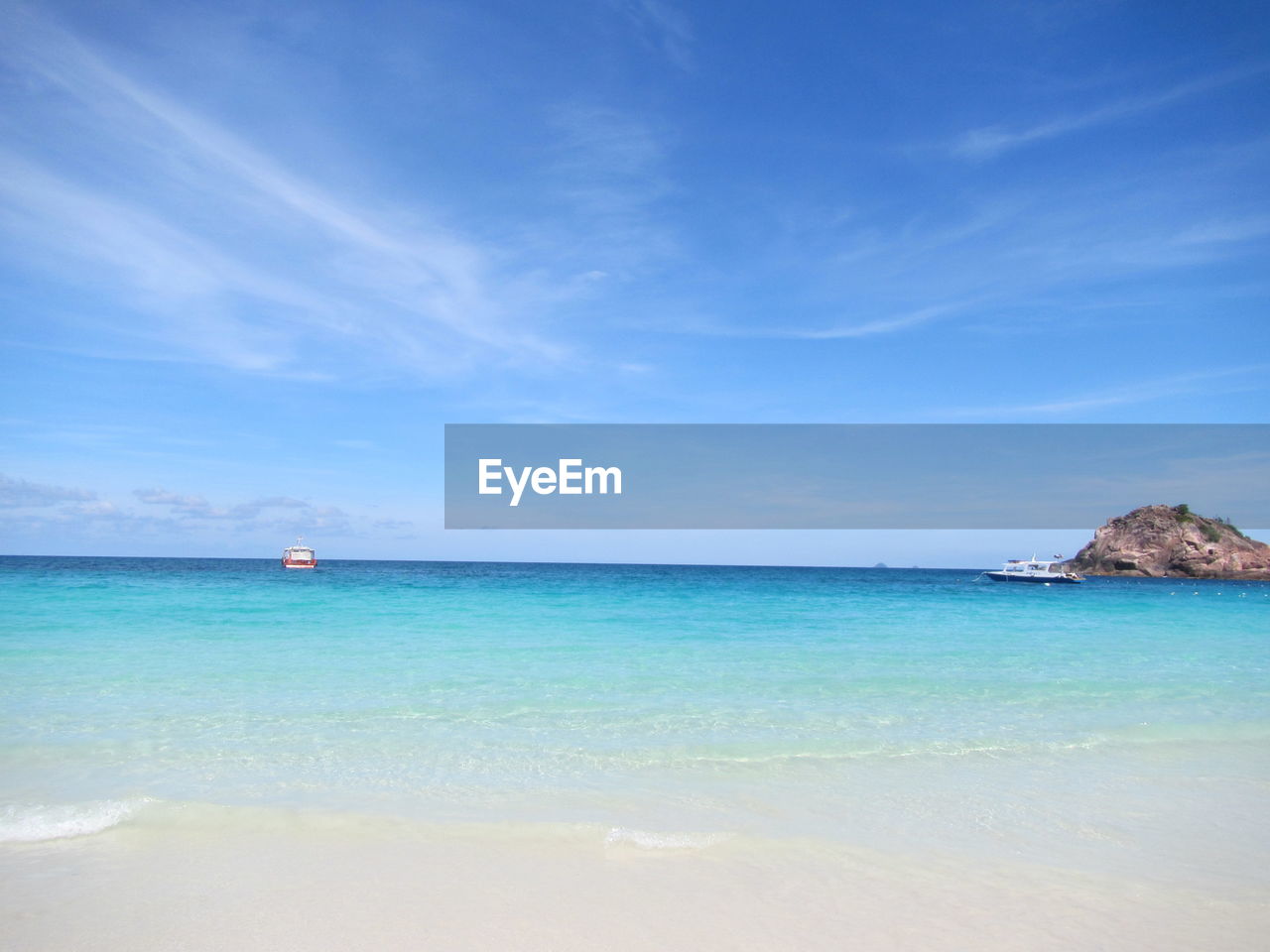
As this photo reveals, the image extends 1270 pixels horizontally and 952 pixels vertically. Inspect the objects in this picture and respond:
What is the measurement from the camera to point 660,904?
3.80 metres

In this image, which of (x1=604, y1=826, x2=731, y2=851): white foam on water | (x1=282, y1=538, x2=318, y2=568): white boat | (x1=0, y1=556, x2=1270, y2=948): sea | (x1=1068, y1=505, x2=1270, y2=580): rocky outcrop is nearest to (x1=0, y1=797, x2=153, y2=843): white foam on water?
(x1=0, y1=556, x2=1270, y2=948): sea

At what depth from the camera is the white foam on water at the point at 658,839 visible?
454 centimetres

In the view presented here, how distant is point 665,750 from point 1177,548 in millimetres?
106015

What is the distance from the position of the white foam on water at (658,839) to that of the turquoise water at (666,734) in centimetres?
17

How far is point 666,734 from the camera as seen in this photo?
23.9 feet

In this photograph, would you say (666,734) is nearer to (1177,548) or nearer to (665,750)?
(665,750)

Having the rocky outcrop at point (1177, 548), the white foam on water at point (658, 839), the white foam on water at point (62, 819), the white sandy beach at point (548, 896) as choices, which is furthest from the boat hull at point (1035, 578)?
the white foam on water at point (62, 819)

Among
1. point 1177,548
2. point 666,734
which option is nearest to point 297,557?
point 666,734

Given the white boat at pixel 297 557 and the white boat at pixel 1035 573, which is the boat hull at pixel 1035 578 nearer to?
the white boat at pixel 1035 573

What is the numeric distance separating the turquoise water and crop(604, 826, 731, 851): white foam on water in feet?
0.55

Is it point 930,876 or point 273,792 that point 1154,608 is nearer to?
point 930,876

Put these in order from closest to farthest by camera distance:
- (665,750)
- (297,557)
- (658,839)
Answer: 1. (658,839)
2. (665,750)
3. (297,557)

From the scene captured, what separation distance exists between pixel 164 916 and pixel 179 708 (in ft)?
17.2

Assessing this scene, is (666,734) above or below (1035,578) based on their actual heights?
above
